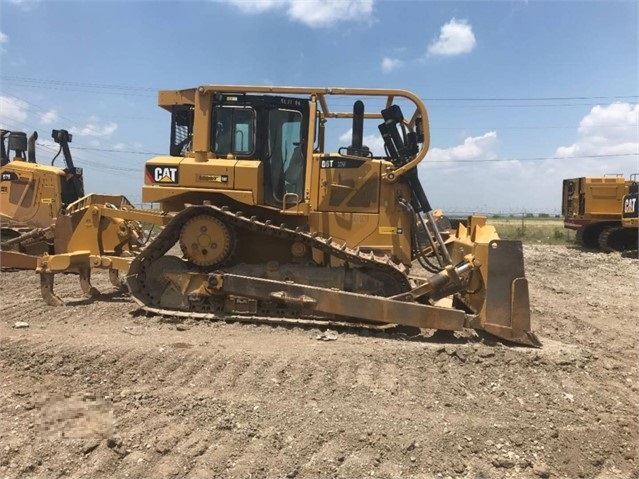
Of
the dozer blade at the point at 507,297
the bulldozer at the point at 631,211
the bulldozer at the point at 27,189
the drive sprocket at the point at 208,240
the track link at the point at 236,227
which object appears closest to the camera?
the dozer blade at the point at 507,297

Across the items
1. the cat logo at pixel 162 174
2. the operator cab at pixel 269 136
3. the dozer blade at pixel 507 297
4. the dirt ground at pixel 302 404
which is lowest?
the dirt ground at pixel 302 404

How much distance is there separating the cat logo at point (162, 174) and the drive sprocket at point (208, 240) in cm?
65

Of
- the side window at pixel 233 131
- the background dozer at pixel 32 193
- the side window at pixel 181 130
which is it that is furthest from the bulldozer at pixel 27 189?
the side window at pixel 233 131

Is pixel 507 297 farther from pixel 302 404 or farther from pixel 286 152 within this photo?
pixel 286 152

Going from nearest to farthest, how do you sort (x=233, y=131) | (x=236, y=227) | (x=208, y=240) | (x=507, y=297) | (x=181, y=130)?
(x=507, y=297) < (x=208, y=240) < (x=236, y=227) < (x=233, y=131) < (x=181, y=130)

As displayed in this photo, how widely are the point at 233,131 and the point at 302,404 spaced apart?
4106 millimetres

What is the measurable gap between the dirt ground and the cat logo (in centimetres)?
190

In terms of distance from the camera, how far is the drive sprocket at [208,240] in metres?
6.62

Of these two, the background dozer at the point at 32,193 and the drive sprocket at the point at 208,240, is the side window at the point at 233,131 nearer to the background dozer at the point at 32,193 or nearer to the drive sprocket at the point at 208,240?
the drive sprocket at the point at 208,240

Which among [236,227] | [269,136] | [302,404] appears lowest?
[302,404]

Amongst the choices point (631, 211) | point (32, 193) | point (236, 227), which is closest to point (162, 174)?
point (236, 227)

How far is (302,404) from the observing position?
13.7 feet

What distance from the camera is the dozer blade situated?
563 centimetres

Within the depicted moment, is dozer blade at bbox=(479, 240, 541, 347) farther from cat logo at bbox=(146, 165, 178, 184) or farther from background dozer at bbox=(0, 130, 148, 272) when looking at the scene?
background dozer at bbox=(0, 130, 148, 272)
